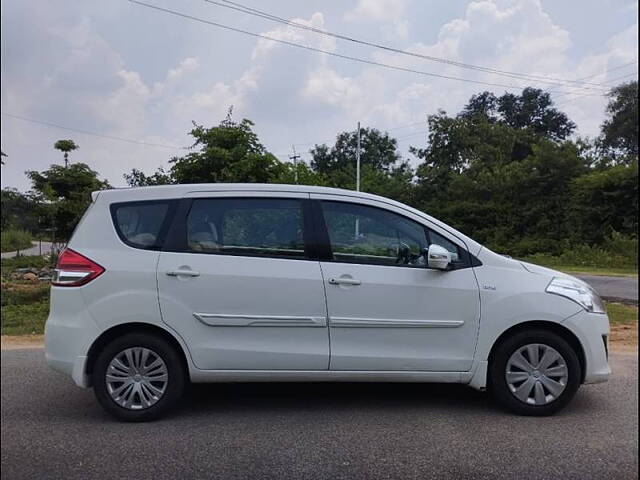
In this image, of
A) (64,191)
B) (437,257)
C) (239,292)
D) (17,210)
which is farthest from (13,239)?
(437,257)

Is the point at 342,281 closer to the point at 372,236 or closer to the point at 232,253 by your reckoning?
the point at 372,236

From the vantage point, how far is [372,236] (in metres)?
3.54

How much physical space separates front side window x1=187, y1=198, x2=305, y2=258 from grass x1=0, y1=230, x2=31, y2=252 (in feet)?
2.98

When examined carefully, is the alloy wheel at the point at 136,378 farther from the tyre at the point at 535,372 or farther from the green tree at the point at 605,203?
the green tree at the point at 605,203

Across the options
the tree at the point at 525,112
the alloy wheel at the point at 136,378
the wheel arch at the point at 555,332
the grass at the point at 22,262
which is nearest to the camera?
the grass at the point at 22,262

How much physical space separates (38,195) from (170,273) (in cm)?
87

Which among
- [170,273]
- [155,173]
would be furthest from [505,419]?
[155,173]

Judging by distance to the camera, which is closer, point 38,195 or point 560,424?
point 38,195

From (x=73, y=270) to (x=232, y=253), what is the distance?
92 cm

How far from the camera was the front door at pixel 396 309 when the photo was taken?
332 centimetres

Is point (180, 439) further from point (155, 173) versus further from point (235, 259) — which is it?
point (155, 173)

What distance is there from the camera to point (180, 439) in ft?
9.75

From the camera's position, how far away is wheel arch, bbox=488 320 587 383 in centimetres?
343

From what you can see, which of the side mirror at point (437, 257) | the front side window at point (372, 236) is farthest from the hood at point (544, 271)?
the front side window at point (372, 236)
